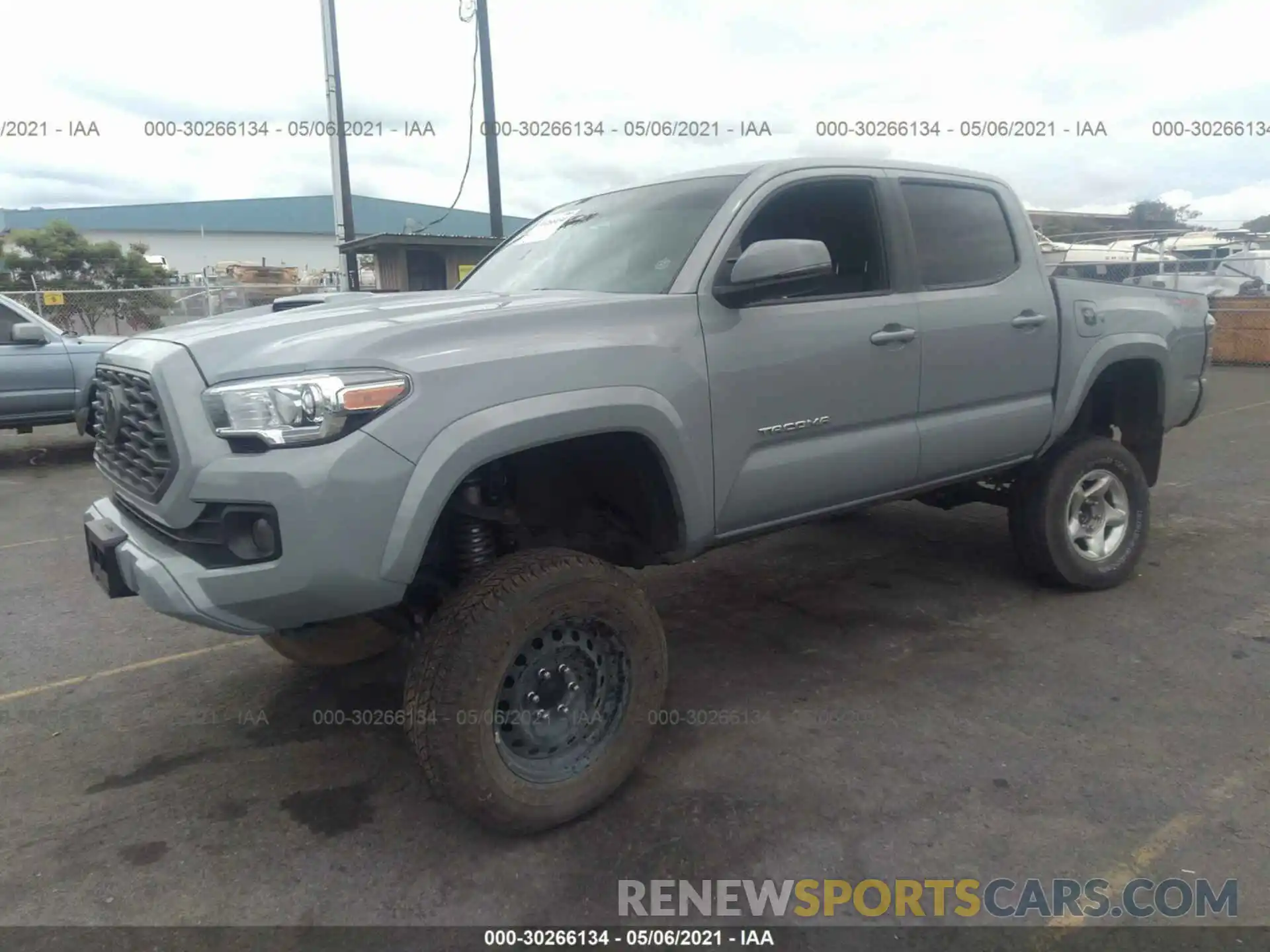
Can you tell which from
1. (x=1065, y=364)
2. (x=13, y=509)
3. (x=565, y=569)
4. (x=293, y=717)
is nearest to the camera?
(x=565, y=569)

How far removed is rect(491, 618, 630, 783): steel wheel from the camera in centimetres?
272

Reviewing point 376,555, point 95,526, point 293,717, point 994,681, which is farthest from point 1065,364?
point 95,526

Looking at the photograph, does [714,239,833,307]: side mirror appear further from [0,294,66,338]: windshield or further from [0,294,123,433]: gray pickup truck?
[0,294,66,338]: windshield

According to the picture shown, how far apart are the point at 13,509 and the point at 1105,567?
7.69m

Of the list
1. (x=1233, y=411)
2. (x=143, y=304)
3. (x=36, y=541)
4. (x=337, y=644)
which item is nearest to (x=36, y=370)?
(x=36, y=541)

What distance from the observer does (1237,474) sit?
7.34 metres

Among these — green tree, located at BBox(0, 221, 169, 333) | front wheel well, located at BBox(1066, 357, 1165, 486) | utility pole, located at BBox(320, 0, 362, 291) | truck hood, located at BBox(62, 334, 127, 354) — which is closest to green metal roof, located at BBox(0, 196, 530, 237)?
green tree, located at BBox(0, 221, 169, 333)

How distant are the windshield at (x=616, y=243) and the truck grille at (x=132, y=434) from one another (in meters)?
1.47

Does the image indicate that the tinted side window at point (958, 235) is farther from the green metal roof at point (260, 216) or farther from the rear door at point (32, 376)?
the green metal roof at point (260, 216)

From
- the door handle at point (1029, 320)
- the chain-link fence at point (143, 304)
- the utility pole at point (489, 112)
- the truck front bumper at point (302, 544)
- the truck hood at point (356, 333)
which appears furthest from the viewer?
the chain-link fence at point (143, 304)

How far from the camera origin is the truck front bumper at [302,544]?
2.29m

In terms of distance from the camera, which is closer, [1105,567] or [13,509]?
[1105,567]

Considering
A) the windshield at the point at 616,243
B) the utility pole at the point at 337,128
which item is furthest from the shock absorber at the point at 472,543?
the utility pole at the point at 337,128

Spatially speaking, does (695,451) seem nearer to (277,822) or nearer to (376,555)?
(376,555)
